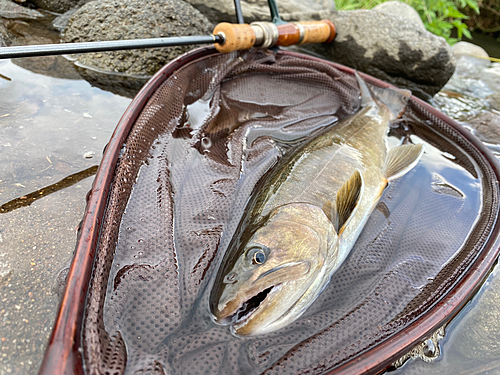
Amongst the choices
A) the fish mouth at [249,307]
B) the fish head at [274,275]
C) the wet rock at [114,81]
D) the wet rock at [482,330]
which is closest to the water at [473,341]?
the wet rock at [482,330]

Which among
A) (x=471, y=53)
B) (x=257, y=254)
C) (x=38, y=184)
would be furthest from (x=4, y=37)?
(x=471, y=53)

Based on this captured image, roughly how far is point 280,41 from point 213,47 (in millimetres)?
743

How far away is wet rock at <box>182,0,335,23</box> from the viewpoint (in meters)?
5.25

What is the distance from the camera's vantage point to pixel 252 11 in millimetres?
5414

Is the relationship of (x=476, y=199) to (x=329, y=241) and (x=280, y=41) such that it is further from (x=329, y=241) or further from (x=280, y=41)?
(x=280, y=41)

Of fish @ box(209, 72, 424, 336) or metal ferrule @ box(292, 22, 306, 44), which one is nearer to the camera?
fish @ box(209, 72, 424, 336)

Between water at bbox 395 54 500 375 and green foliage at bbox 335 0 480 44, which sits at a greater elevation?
green foliage at bbox 335 0 480 44

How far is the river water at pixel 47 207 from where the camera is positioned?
63.0 inches

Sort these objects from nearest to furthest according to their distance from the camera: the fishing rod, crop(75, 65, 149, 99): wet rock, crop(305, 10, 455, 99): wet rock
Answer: the fishing rod → crop(75, 65, 149, 99): wet rock → crop(305, 10, 455, 99): wet rock

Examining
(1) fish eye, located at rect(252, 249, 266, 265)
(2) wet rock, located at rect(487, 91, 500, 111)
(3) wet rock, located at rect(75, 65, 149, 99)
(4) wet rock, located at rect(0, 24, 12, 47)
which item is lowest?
(2) wet rock, located at rect(487, 91, 500, 111)

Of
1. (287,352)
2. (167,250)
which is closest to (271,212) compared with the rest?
(167,250)

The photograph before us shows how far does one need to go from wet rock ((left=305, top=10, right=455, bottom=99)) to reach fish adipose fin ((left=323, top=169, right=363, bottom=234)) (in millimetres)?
2962

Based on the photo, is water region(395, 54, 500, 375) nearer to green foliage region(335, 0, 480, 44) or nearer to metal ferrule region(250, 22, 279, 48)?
metal ferrule region(250, 22, 279, 48)

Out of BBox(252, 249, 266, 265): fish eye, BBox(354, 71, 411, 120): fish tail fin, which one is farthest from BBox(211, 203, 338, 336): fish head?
BBox(354, 71, 411, 120): fish tail fin
